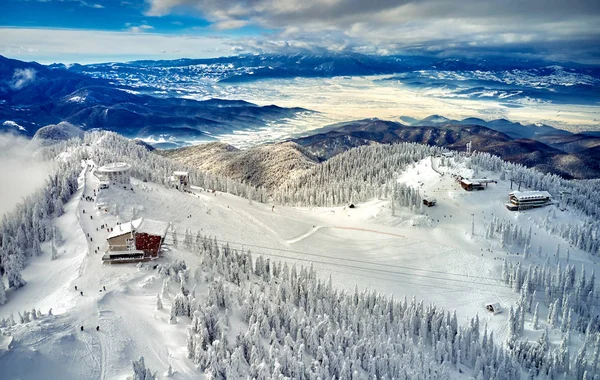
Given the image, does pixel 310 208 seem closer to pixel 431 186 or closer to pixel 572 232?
pixel 431 186

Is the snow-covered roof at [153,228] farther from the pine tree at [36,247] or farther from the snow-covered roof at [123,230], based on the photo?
the pine tree at [36,247]

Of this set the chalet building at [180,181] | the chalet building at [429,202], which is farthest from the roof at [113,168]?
the chalet building at [429,202]

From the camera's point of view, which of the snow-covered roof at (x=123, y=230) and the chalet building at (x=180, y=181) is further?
the chalet building at (x=180, y=181)

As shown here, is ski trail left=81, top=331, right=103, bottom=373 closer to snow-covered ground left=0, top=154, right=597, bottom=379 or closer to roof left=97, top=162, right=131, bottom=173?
snow-covered ground left=0, top=154, right=597, bottom=379

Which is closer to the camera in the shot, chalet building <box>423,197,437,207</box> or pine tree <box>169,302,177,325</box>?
pine tree <box>169,302,177,325</box>

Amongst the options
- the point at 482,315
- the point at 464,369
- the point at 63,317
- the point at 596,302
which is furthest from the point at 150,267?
the point at 596,302

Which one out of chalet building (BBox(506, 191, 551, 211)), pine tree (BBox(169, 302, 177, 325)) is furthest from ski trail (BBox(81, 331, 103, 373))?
chalet building (BBox(506, 191, 551, 211))

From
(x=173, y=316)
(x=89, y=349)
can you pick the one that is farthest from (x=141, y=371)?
(x=173, y=316)
